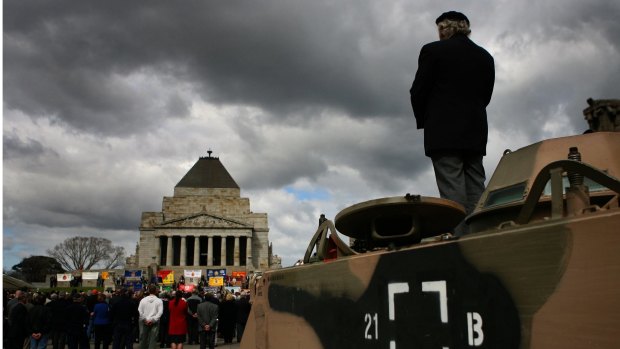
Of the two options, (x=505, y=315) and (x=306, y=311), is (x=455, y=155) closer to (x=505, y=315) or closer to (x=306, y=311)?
(x=306, y=311)

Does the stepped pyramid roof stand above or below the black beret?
above

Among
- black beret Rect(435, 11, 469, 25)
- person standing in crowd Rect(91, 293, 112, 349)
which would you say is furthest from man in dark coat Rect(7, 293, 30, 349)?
black beret Rect(435, 11, 469, 25)

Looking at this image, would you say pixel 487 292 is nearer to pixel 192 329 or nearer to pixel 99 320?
A: pixel 99 320

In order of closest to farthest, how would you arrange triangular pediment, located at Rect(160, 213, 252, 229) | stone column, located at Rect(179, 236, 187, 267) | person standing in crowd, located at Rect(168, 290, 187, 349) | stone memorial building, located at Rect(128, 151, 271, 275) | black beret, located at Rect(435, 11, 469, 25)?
1. black beret, located at Rect(435, 11, 469, 25)
2. person standing in crowd, located at Rect(168, 290, 187, 349)
3. stone column, located at Rect(179, 236, 187, 267)
4. stone memorial building, located at Rect(128, 151, 271, 275)
5. triangular pediment, located at Rect(160, 213, 252, 229)

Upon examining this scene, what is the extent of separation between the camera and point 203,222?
71812 millimetres

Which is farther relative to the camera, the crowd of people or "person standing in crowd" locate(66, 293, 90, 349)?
"person standing in crowd" locate(66, 293, 90, 349)

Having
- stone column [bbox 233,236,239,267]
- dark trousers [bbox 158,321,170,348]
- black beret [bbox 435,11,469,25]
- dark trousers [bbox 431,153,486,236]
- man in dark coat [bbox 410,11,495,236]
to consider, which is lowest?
dark trousers [bbox 158,321,170,348]

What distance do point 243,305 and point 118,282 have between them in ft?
118

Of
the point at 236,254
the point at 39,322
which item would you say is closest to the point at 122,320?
the point at 39,322

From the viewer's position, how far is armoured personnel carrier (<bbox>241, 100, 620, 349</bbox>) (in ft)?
5.65

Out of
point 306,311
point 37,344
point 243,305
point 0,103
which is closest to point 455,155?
point 306,311

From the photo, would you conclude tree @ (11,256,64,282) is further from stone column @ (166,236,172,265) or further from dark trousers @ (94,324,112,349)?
dark trousers @ (94,324,112,349)

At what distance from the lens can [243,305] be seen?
17.9 m

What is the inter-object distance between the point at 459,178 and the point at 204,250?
73.7 m
